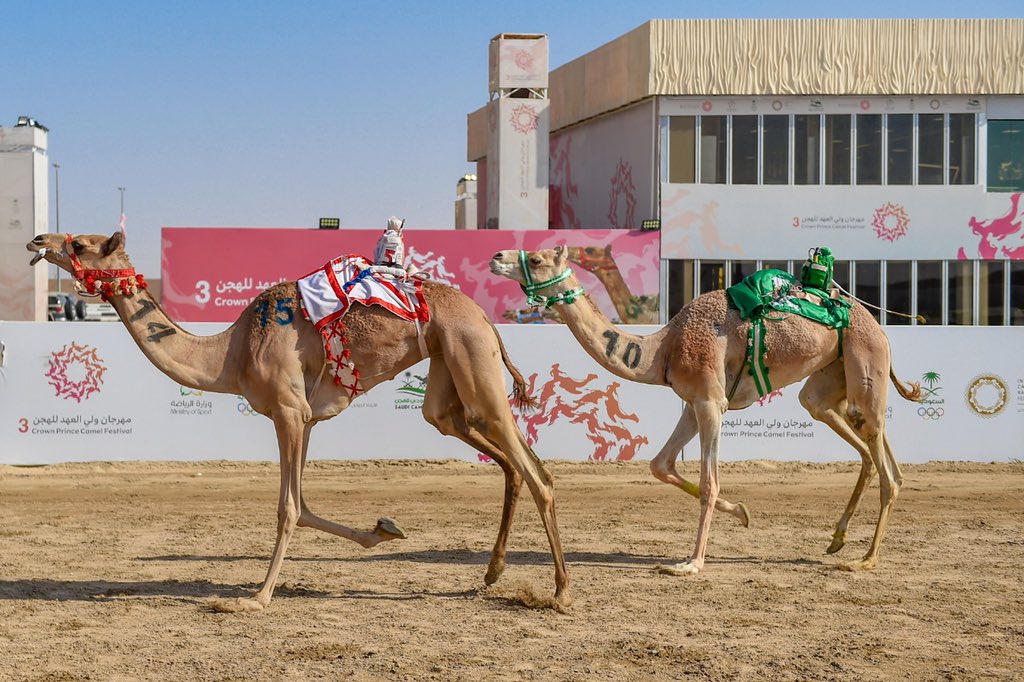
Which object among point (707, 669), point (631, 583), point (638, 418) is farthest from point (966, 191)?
point (707, 669)

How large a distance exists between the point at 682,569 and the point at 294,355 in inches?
145

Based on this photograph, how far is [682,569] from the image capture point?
10.5m

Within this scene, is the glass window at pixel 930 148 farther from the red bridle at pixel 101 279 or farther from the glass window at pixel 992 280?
the red bridle at pixel 101 279

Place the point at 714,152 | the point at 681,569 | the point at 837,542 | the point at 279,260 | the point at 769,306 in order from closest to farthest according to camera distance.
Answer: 1. the point at 681,569
2. the point at 769,306
3. the point at 837,542
4. the point at 279,260
5. the point at 714,152

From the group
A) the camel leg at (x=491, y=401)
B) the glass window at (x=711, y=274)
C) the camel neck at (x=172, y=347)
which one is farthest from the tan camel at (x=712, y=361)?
the glass window at (x=711, y=274)

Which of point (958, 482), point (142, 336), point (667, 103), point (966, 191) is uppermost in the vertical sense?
point (667, 103)

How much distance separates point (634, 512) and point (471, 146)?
4150cm

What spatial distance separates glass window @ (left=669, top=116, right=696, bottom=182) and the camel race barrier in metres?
18.5

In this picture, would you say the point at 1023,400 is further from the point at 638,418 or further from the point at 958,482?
the point at 638,418

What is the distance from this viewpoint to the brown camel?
923 centimetres

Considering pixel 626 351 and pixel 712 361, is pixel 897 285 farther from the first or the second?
pixel 626 351

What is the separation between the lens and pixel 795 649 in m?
7.99

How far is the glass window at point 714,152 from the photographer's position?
119 feet

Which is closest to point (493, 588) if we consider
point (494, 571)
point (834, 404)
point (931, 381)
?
point (494, 571)
